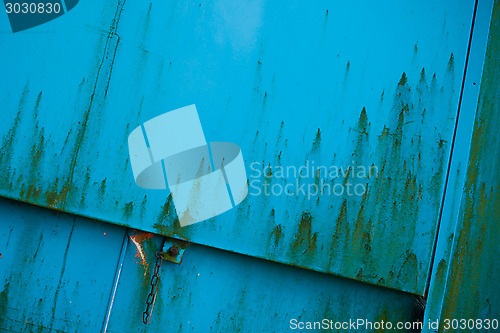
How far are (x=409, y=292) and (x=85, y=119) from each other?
5.06 feet

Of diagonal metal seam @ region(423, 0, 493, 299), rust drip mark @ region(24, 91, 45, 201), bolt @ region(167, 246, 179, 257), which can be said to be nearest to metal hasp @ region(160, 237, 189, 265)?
bolt @ region(167, 246, 179, 257)

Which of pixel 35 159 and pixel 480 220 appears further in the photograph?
pixel 480 220

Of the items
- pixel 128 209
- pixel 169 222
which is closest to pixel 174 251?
pixel 169 222

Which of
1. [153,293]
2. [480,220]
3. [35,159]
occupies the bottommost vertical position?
[153,293]

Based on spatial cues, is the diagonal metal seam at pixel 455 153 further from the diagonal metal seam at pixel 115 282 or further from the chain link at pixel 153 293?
the diagonal metal seam at pixel 115 282

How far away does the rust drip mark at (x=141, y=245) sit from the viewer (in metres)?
1.71

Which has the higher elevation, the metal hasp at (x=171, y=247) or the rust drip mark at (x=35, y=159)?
the rust drip mark at (x=35, y=159)

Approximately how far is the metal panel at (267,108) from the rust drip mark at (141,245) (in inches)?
3.4

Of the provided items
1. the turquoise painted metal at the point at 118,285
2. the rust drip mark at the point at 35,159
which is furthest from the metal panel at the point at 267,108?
the turquoise painted metal at the point at 118,285

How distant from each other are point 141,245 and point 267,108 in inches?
31.3

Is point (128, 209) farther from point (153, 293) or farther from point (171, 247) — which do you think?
point (153, 293)

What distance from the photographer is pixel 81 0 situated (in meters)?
1.66

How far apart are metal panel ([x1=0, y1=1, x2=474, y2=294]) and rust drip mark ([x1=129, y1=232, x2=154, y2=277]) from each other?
9cm

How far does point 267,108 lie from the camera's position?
1.69m
